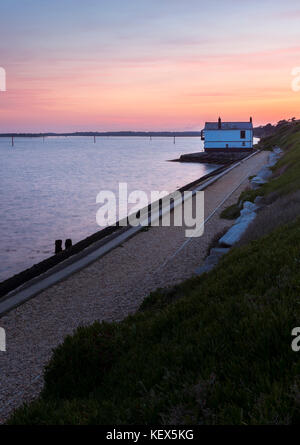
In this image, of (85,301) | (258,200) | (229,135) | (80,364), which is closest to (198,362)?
(80,364)

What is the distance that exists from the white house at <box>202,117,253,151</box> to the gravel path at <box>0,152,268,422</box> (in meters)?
83.5

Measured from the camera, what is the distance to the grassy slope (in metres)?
3.73

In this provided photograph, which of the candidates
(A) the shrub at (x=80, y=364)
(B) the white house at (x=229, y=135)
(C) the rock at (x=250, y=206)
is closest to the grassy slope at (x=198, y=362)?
(A) the shrub at (x=80, y=364)

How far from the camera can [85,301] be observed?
31.5 feet

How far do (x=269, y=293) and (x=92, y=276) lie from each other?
22.2 ft

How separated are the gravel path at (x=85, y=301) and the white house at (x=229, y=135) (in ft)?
274

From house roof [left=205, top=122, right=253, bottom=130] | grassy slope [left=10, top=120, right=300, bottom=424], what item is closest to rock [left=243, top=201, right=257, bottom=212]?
grassy slope [left=10, top=120, right=300, bottom=424]

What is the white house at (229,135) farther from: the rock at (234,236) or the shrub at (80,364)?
the shrub at (80,364)

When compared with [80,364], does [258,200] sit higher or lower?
higher

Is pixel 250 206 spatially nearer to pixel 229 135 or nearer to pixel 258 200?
pixel 258 200

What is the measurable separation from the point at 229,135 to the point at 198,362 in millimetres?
96714

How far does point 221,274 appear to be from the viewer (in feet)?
23.9

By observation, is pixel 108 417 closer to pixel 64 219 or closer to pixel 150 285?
pixel 150 285

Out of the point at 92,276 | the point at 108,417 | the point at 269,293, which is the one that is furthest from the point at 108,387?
the point at 92,276
